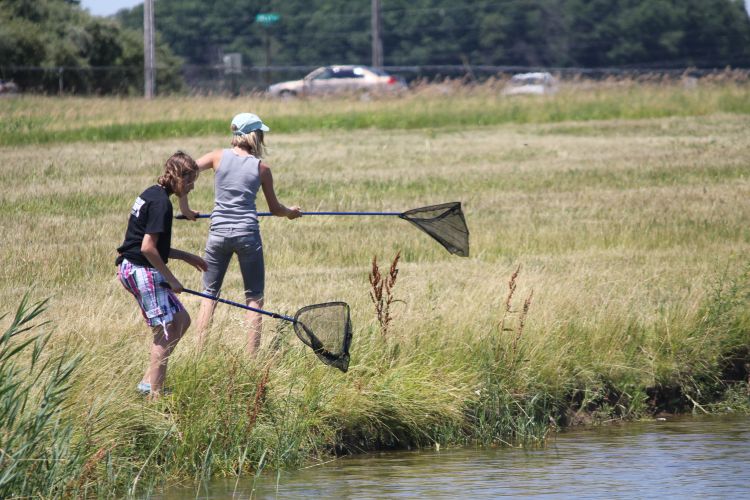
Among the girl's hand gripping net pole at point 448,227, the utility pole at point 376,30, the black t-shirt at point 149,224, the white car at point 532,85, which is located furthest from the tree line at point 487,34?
the black t-shirt at point 149,224

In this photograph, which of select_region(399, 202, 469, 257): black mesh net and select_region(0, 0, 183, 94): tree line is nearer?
select_region(399, 202, 469, 257): black mesh net

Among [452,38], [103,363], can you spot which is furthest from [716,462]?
[452,38]

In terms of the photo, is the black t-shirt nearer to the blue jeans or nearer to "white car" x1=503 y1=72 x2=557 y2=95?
the blue jeans

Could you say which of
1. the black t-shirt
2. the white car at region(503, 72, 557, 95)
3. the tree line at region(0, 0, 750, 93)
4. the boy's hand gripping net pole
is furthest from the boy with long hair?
the tree line at region(0, 0, 750, 93)

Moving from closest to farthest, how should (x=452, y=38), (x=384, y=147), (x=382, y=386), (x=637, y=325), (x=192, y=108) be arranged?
(x=382, y=386)
(x=637, y=325)
(x=384, y=147)
(x=192, y=108)
(x=452, y=38)

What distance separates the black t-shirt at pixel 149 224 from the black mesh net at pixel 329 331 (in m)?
1.07

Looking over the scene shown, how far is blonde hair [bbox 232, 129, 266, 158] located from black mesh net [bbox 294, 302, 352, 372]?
4.07 feet

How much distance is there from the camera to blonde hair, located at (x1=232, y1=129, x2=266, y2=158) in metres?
8.67

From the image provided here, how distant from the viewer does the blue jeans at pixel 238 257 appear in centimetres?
859

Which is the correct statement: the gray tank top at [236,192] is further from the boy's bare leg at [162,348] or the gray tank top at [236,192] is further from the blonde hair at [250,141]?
the boy's bare leg at [162,348]

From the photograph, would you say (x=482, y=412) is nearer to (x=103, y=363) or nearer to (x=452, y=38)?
(x=103, y=363)

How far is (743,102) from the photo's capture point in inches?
1282

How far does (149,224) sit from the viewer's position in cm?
743

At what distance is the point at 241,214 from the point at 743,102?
26.2 metres
